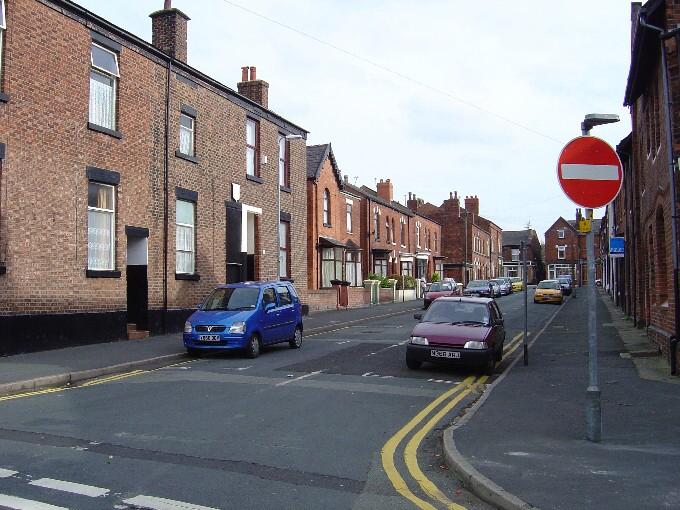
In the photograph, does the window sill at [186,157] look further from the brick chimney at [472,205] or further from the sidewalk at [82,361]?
the brick chimney at [472,205]

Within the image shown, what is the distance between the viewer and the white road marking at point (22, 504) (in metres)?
4.99

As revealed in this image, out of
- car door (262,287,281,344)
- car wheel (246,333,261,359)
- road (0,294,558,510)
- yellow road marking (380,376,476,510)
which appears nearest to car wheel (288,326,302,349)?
car door (262,287,281,344)

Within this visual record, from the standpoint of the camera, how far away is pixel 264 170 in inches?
1036

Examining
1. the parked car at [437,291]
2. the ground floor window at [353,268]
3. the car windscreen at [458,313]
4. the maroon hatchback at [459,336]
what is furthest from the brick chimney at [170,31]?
the parked car at [437,291]

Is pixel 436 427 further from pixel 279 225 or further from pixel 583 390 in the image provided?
pixel 279 225

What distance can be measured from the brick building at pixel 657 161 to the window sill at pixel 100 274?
13396 mm

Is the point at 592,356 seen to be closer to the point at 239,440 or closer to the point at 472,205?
the point at 239,440

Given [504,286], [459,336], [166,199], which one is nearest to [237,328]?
[459,336]

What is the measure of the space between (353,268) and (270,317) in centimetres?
2642

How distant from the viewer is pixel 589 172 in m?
7.24

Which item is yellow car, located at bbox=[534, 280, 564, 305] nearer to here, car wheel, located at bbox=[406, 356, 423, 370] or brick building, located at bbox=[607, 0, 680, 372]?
brick building, located at bbox=[607, 0, 680, 372]

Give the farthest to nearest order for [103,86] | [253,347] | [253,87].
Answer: [253,87]
[103,86]
[253,347]

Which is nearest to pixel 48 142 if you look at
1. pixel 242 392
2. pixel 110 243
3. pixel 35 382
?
pixel 110 243

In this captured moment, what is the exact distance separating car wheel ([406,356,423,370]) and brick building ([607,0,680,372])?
4706mm
